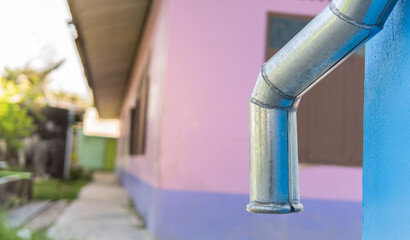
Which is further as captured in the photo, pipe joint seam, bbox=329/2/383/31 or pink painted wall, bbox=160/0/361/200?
pink painted wall, bbox=160/0/361/200

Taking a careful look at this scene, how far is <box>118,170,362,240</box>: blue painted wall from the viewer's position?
14.3ft

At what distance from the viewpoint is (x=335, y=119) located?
176 inches

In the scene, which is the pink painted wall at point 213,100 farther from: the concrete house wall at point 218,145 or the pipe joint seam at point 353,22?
the pipe joint seam at point 353,22

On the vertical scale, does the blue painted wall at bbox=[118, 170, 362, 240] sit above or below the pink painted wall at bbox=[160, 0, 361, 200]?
below

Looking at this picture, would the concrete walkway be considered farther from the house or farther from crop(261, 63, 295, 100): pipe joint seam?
crop(261, 63, 295, 100): pipe joint seam

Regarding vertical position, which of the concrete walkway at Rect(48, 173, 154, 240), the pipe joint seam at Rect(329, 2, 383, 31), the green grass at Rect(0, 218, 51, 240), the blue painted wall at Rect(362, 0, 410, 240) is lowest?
the concrete walkway at Rect(48, 173, 154, 240)

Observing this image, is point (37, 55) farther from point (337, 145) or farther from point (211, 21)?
point (337, 145)

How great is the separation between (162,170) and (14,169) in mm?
5871

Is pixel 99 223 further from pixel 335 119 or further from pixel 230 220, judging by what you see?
Answer: pixel 335 119

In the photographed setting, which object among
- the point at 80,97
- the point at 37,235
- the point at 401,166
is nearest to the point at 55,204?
the point at 37,235

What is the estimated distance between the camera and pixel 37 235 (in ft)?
13.7

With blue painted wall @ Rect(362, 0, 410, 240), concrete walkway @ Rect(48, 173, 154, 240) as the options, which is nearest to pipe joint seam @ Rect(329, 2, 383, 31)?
blue painted wall @ Rect(362, 0, 410, 240)

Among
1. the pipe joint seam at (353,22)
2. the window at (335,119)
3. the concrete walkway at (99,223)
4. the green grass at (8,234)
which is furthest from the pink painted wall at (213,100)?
the pipe joint seam at (353,22)

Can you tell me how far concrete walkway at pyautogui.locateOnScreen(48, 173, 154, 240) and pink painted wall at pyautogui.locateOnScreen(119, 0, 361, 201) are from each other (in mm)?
1051
